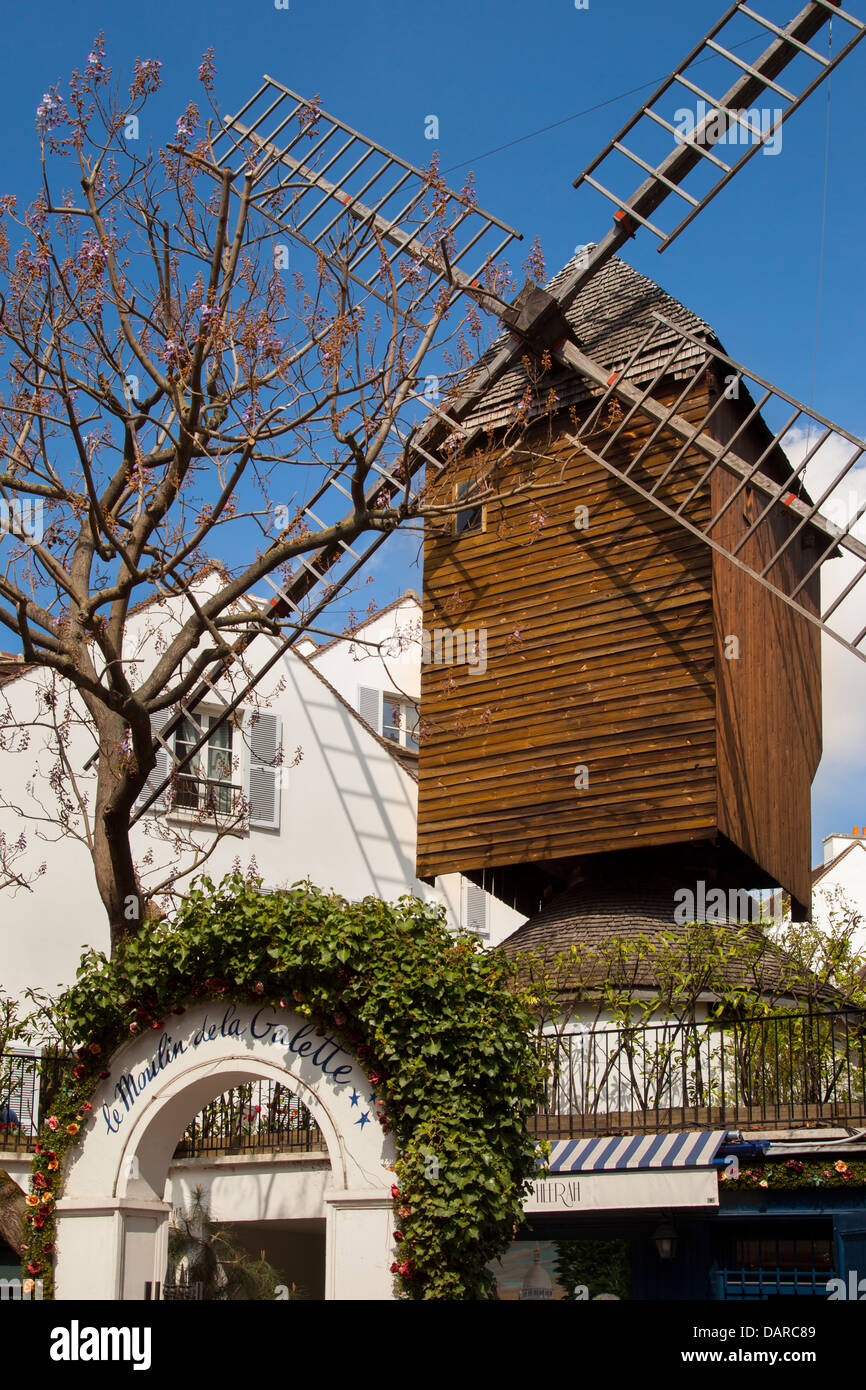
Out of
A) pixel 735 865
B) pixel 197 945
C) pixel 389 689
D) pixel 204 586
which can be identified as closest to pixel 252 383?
pixel 197 945

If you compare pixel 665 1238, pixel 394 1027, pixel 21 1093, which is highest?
pixel 21 1093

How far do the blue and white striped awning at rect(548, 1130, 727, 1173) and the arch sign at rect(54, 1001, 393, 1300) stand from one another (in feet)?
15.0

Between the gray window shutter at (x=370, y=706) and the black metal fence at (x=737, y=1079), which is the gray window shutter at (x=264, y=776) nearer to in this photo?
the gray window shutter at (x=370, y=706)

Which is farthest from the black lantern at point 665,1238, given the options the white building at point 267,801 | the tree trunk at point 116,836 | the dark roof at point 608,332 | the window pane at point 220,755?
the window pane at point 220,755

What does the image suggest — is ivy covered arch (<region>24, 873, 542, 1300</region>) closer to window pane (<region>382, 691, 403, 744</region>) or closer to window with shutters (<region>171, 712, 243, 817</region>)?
window with shutters (<region>171, 712, 243, 817</region>)

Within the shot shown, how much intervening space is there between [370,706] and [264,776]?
347 centimetres

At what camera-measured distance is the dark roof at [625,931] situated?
16.8 metres

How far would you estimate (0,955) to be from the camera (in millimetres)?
19359

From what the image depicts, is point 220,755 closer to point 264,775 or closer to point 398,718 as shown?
point 264,775

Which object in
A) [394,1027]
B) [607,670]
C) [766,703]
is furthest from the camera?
[766,703]

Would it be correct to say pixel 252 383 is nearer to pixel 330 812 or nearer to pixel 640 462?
pixel 640 462

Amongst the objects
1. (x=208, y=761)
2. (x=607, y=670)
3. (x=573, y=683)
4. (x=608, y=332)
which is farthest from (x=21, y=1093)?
(x=608, y=332)

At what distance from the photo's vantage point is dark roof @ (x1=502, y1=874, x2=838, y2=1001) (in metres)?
16.8

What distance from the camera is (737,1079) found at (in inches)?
553
